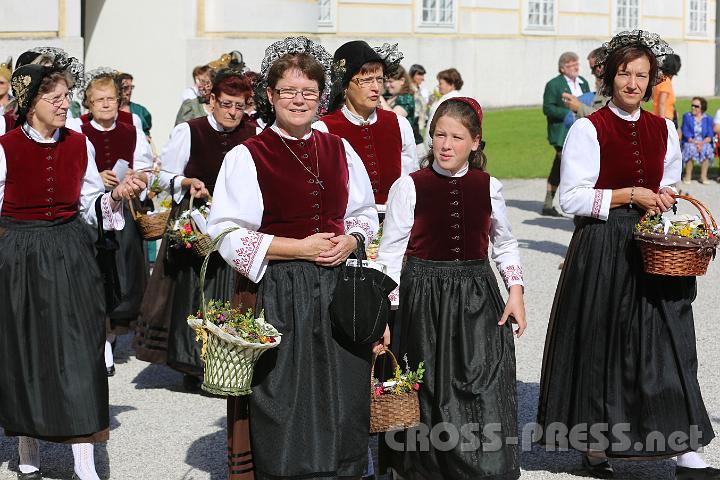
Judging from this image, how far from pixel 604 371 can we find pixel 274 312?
1.66 meters

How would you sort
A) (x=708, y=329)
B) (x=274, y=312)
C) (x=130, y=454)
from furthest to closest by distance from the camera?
1. (x=708, y=329)
2. (x=130, y=454)
3. (x=274, y=312)

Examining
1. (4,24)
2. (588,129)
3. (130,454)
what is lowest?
(130,454)

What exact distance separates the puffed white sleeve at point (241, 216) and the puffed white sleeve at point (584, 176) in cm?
152

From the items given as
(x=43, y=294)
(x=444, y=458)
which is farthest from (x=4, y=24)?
(x=444, y=458)

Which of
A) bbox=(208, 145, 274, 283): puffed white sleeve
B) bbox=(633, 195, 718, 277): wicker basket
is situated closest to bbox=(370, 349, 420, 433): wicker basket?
bbox=(208, 145, 274, 283): puffed white sleeve

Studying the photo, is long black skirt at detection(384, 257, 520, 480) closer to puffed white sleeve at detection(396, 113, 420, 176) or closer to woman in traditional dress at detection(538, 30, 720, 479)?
woman in traditional dress at detection(538, 30, 720, 479)

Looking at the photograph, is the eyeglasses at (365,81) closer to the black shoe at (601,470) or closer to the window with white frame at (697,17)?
the black shoe at (601,470)

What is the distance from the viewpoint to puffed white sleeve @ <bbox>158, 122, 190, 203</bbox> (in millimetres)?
7164

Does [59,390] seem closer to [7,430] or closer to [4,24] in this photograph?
[7,430]

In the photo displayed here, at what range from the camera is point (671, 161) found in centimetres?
572

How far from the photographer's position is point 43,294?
544 cm

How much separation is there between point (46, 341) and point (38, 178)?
0.68 m

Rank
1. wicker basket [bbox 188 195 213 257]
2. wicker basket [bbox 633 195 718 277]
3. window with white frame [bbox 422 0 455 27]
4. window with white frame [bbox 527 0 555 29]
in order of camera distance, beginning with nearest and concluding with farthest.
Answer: wicker basket [bbox 633 195 718 277], wicker basket [bbox 188 195 213 257], window with white frame [bbox 422 0 455 27], window with white frame [bbox 527 0 555 29]

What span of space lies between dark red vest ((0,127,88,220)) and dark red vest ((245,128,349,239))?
3.86 ft
